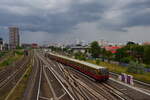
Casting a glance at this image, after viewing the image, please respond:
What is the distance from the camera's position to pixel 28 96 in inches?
1061

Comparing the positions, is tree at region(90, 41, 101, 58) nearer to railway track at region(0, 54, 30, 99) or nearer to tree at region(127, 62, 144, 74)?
railway track at region(0, 54, 30, 99)

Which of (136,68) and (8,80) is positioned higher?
(136,68)

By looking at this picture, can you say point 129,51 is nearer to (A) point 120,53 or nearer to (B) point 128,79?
(A) point 120,53

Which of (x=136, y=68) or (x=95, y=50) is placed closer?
(x=136, y=68)

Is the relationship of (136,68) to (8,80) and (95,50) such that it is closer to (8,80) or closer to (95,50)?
(8,80)

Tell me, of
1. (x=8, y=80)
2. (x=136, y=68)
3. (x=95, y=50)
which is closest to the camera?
(x=8, y=80)

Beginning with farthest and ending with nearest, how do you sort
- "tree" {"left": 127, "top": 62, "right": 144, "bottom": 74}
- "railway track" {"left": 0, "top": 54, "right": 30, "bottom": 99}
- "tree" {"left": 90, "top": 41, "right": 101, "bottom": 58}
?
"tree" {"left": 90, "top": 41, "right": 101, "bottom": 58}, "tree" {"left": 127, "top": 62, "right": 144, "bottom": 74}, "railway track" {"left": 0, "top": 54, "right": 30, "bottom": 99}

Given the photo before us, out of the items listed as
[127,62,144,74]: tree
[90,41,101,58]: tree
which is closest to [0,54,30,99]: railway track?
[127,62,144,74]: tree

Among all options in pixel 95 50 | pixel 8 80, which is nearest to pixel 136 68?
pixel 8 80

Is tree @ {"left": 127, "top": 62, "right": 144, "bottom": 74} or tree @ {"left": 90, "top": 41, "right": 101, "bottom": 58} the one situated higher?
tree @ {"left": 90, "top": 41, "right": 101, "bottom": 58}

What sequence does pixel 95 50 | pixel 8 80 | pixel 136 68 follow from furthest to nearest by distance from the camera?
pixel 95 50 → pixel 136 68 → pixel 8 80

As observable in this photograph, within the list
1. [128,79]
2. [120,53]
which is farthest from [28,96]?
[120,53]

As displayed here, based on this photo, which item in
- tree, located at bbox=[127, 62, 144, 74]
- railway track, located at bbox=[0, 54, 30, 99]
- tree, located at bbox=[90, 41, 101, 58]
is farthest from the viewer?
tree, located at bbox=[90, 41, 101, 58]

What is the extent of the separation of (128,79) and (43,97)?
15.5 metres
